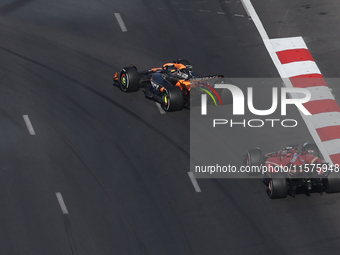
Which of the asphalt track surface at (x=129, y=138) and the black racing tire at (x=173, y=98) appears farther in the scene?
the black racing tire at (x=173, y=98)

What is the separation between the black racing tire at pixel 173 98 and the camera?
28062mm

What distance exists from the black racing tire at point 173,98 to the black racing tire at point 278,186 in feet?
18.6

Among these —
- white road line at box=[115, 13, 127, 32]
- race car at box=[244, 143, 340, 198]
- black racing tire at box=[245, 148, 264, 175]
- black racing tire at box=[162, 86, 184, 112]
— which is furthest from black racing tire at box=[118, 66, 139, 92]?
race car at box=[244, 143, 340, 198]

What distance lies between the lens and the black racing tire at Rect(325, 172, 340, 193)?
23.8 m

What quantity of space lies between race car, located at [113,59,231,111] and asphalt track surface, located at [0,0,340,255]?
16.7 inches

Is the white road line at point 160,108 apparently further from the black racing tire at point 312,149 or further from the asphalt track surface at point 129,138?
the black racing tire at point 312,149

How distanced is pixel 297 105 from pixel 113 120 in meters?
6.75

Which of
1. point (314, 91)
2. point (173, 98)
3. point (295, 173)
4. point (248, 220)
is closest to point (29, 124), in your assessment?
point (173, 98)

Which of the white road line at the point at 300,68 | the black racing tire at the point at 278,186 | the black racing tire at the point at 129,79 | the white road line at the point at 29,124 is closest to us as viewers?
the black racing tire at the point at 278,186

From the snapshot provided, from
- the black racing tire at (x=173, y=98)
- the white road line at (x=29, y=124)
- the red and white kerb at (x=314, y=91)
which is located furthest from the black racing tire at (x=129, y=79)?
the red and white kerb at (x=314, y=91)

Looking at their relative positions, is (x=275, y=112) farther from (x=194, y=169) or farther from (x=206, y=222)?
(x=206, y=222)

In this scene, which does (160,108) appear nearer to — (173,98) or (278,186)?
(173,98)

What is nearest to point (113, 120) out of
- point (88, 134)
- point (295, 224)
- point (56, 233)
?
point (88, 134)

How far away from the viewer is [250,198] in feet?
79.9
